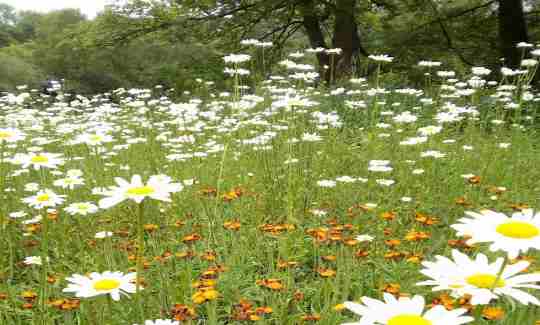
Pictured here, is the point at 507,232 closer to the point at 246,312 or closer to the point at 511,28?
the point at 246,312

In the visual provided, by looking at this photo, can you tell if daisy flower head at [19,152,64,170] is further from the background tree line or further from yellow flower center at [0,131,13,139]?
the background tree line

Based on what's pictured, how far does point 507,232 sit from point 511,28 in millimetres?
9934

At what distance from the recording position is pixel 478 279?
0.85m

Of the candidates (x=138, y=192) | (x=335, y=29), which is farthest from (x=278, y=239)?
(x=335, y=29)

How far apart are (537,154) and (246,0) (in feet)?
26.1

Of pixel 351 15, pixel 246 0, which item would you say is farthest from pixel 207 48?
pixel 351 15

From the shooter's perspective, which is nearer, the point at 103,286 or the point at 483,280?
the point at 483,280

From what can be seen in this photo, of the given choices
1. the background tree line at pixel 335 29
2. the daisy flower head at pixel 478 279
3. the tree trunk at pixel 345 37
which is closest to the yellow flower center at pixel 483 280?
the daisy flower head at pixel 478 279

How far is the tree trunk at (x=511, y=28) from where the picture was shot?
931 cm

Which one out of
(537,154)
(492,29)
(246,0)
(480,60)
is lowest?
(537,154)

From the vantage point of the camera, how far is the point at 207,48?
14.1m

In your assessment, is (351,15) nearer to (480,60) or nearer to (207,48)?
(480,60)

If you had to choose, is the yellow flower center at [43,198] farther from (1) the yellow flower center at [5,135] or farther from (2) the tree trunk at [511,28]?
(2) the tree trunk at [511,28]

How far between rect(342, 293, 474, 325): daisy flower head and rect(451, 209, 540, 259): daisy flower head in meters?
0.12
